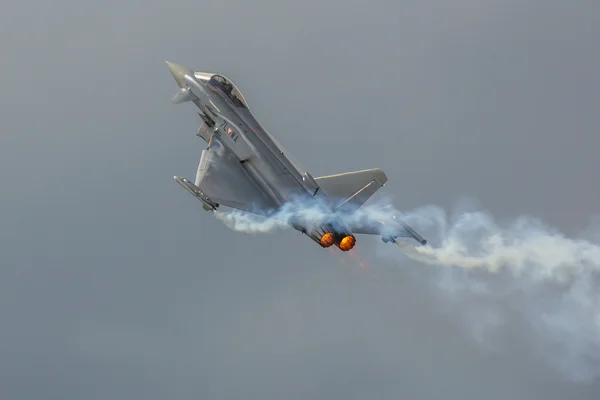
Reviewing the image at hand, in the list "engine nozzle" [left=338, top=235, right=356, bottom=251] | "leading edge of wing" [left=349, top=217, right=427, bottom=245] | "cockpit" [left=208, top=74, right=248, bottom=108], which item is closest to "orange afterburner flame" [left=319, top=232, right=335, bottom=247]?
"engine nozzle" [left=338, top=235, right=356, bottom=251]

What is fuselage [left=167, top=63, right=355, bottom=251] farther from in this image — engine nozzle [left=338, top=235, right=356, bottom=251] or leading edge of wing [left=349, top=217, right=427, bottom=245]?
leading edge of wing [left=349, top=217, right=427, bottom=245]

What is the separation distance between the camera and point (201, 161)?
1601 inches

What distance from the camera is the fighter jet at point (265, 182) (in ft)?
124

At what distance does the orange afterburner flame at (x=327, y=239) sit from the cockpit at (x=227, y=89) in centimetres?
872

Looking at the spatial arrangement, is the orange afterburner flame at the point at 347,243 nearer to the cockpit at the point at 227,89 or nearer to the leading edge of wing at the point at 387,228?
the leading edge of wing at the point at 387,228

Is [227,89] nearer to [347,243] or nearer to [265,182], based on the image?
[265,182]

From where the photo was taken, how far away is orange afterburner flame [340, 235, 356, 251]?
36.7 metres

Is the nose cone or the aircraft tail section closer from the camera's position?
the aircraft tail section

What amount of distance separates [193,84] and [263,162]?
6592mm

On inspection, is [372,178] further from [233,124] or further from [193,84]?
[193,84]

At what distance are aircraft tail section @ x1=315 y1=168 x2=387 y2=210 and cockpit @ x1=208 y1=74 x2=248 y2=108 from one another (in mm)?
5639

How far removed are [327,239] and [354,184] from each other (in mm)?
3920

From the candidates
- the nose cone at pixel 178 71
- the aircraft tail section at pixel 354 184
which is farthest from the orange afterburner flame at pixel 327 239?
the nose cone at pixel 178 71

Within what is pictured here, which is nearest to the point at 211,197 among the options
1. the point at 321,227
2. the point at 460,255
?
Answer: the point at 321,227
